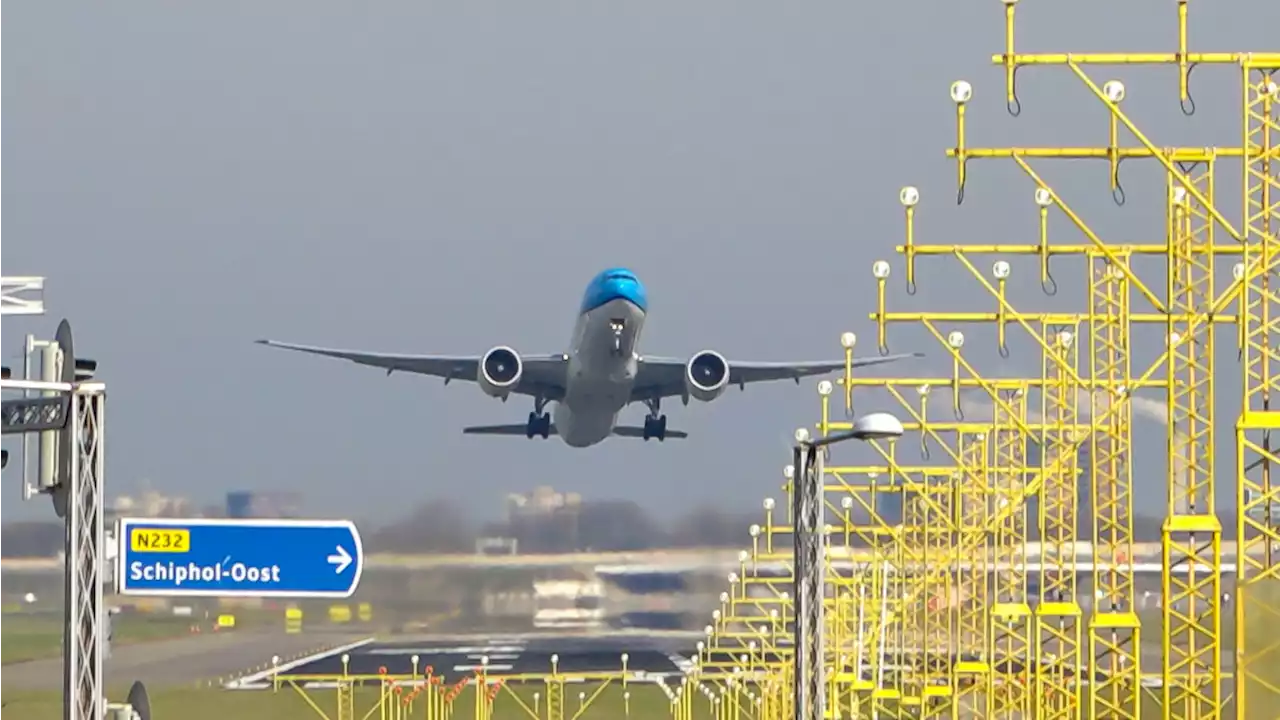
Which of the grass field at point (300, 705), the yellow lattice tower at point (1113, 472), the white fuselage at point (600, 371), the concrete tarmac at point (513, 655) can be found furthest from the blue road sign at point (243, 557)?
the concrete tarmac at point (513, 655)

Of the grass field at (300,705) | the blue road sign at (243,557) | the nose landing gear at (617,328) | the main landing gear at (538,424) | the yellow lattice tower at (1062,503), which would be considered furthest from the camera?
the main landing gear at (538,424)

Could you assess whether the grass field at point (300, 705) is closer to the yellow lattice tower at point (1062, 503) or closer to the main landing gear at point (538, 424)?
the main landing gear at point (538, 424)

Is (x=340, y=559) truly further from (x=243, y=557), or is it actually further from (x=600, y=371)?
(x=600, y=371)

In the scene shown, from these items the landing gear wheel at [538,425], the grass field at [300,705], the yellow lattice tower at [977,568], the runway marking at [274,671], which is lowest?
the grass field at [300,705]

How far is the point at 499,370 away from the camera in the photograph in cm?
5650

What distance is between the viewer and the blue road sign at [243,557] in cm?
1773

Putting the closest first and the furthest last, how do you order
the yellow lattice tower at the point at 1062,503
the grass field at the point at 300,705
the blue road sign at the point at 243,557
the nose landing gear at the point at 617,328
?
the blue road sign at the point at 243,557, the yellow lattice tower at the point at 1062,503, the nose landing gear at the point at 617,328, the grass field at the point at 300,705

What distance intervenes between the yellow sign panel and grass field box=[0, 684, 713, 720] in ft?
107

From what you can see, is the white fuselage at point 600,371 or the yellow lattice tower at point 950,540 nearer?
the yellow lattice tower at point 950,540

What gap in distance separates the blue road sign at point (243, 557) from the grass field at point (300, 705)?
3261cm

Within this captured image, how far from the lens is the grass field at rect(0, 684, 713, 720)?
5634cm

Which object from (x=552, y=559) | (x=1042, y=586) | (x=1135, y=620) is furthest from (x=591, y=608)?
(x=1135, y=620)

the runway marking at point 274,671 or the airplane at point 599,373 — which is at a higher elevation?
the airplane at point 599,373

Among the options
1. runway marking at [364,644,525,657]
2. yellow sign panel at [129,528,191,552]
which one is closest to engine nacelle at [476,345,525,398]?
runway marking at [364,644,525,657]
